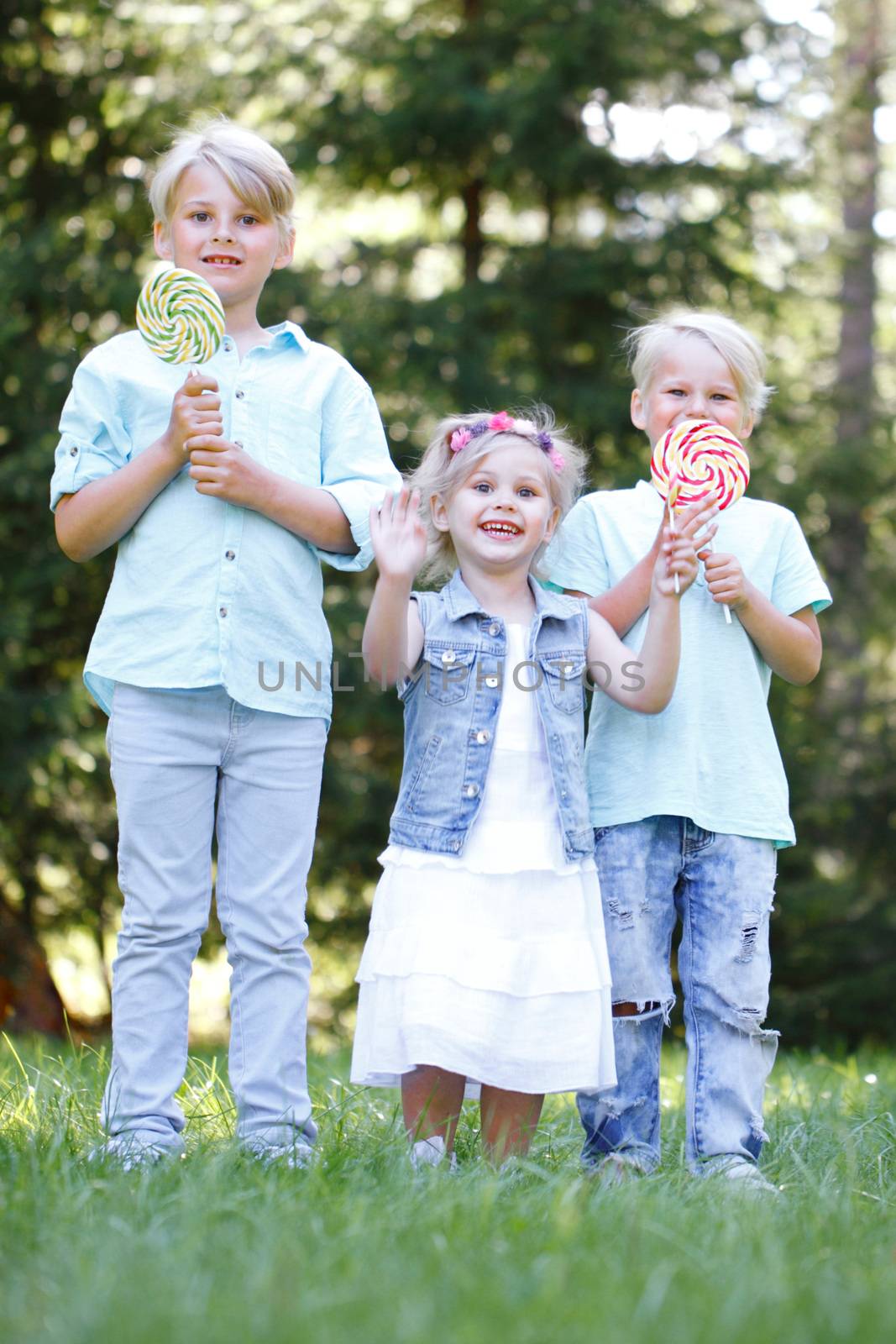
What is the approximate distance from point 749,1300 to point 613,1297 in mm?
179

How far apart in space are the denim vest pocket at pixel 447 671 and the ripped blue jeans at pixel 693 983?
1.52 ft

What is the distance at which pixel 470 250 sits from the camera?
9.10 metres

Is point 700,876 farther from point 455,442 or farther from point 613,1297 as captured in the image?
point 613,1297

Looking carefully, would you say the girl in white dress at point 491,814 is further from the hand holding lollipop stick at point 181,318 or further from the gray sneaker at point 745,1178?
the hand holding lollipop stick at point 181,318

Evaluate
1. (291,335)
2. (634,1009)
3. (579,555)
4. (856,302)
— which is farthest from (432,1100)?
(856,302)

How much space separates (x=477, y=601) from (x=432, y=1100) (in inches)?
39.6

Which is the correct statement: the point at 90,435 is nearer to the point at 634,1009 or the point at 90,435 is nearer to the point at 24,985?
the point at 634,1009

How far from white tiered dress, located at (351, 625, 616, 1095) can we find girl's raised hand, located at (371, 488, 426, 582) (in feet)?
1.30

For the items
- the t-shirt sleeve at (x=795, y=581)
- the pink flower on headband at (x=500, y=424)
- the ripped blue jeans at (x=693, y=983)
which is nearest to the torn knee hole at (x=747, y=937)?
the ripped blue jeans at (x=693, y=983)

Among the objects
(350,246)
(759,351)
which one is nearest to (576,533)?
(759,351)

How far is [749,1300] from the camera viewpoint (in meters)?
1.85

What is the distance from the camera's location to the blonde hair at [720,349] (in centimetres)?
327

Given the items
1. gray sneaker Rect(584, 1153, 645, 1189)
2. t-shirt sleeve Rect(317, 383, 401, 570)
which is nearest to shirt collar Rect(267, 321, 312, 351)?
t-shirt sleeve Rect(317, 383, 401, 570)

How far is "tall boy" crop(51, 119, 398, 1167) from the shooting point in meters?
2.84
